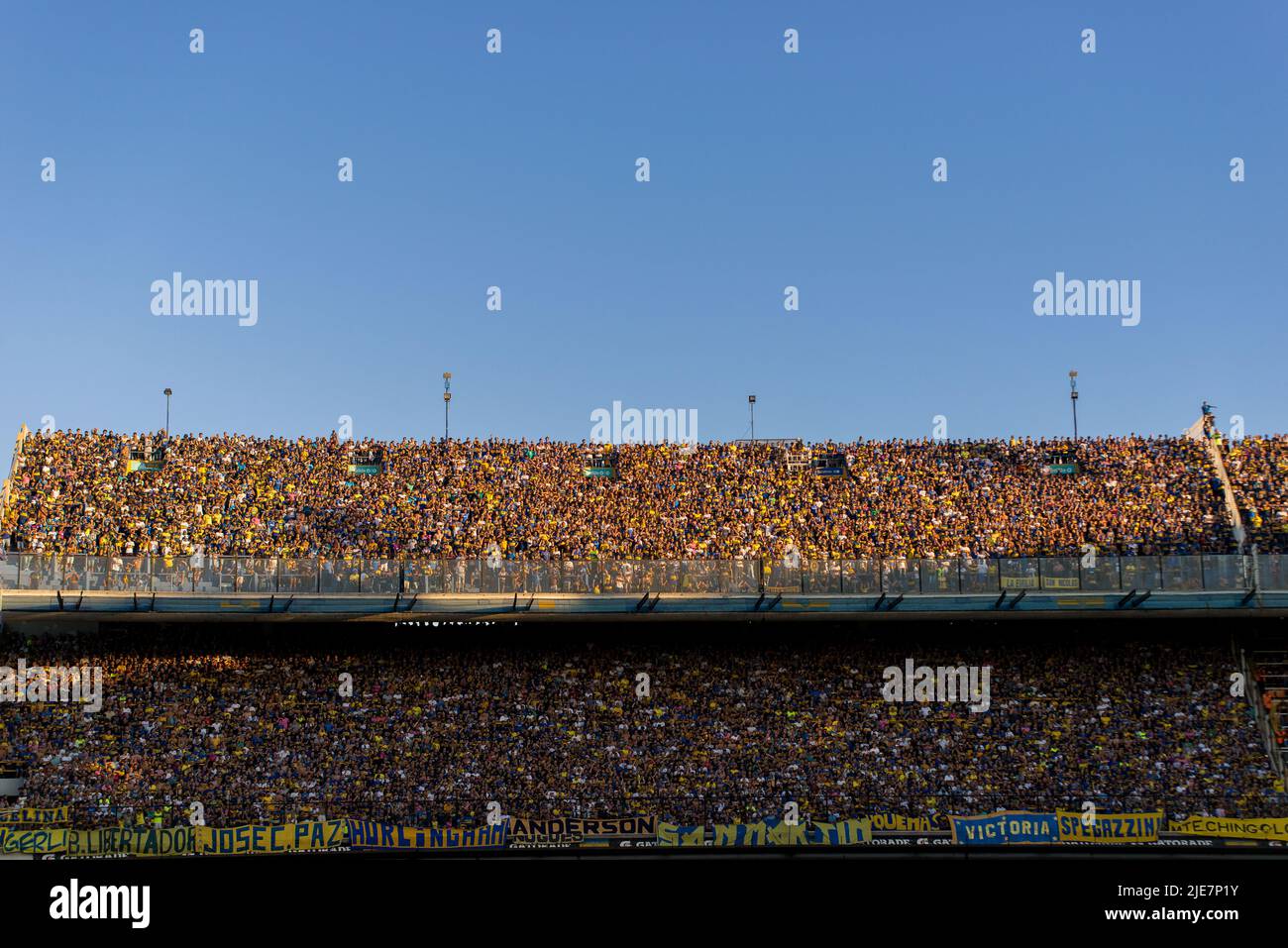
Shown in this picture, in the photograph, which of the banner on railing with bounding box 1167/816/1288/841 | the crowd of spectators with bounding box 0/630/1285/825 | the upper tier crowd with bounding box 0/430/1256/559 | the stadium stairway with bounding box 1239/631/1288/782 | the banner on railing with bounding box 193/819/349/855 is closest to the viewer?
the banner on railing with bounding box 193/819/349/855

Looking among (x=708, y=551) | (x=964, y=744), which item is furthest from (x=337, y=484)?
→ (x=964, y=744)

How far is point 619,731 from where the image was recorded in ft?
129

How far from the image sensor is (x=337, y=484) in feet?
157

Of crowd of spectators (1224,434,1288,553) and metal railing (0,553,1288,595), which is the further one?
crowd of spectators (1224,434,1288,553)

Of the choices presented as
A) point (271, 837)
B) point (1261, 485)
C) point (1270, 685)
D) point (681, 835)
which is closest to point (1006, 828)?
point (681, 835)

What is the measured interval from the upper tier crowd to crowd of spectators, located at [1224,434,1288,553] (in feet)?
0.29

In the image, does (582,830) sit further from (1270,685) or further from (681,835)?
(1270,685)

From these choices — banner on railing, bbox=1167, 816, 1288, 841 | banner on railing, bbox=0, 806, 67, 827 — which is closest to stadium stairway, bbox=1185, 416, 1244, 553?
banner on railing, bbox=1167, 816, 1288, 841

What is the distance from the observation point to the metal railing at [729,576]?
1528 inches

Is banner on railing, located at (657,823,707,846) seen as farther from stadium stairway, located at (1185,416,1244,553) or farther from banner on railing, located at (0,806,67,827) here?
stadium stairway, located at (1185,416,1244,553)

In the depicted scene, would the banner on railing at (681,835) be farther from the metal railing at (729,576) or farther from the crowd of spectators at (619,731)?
the metal railing at (729,576)

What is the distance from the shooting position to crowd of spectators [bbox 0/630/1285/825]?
36.3 meters
